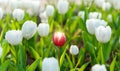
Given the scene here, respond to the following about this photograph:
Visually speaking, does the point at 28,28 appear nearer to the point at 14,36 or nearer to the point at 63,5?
the point at 14,36

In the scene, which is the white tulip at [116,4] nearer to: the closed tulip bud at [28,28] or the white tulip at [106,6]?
the white tulip at [106,6]

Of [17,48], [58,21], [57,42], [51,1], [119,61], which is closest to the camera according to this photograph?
[57,42]

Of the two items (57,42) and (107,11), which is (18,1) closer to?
(107,11)

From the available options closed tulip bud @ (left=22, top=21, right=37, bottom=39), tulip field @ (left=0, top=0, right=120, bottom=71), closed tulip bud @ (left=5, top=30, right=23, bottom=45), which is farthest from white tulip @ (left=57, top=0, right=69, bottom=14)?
closed tulip bud @ (left=5, top=30, right=23, bottom=45)

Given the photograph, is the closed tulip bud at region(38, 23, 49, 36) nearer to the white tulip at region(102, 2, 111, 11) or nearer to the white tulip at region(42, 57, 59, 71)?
the white tulip at region(42, 57, 59, 71)

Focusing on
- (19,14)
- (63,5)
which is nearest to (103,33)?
(19,14)

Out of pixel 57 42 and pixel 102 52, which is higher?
pixel 57 42

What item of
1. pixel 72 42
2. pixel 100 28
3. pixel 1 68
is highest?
pixel 100 28

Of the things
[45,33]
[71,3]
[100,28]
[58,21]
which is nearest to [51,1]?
[71,3]

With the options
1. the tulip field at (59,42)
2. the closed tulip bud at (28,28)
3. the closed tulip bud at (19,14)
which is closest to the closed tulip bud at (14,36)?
the tulip field at (59,42)
